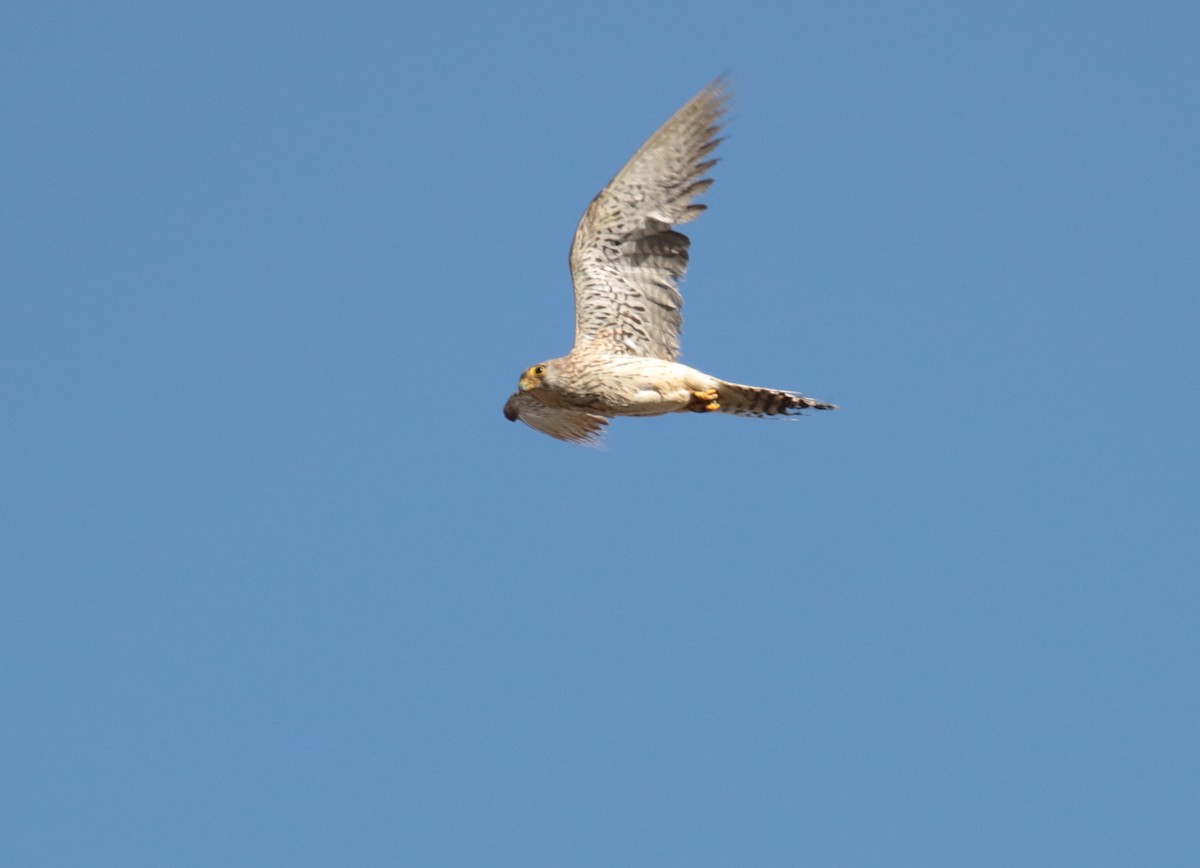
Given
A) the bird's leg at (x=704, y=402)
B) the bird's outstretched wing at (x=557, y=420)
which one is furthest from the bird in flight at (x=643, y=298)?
the bird's outstretched wing at (x=557, y=420)

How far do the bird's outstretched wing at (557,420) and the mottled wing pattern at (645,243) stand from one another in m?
1.08

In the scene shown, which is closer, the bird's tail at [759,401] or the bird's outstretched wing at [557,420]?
the bird's tail at [759,401]

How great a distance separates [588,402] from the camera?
587 inches

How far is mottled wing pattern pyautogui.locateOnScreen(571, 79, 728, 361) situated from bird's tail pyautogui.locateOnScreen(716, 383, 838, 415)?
0.75 metres

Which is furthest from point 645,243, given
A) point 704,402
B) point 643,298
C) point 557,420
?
point 557,420

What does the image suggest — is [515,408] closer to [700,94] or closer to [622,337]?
[622,337]

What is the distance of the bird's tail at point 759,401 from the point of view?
48.3 feet

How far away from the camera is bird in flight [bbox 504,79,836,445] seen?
1483 cm

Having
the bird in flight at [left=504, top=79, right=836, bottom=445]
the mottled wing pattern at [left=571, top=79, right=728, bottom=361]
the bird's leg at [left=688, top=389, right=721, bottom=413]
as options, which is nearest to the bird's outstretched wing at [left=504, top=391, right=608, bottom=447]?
the bird in flight at [left=504, top=79, right=836, bottom=445]

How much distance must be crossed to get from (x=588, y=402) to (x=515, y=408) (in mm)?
1763

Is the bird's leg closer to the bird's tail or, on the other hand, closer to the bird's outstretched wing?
the bird's tail

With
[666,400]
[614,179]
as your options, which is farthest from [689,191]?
[666,400]

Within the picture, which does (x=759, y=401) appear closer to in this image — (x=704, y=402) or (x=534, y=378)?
(x=704, y=402)

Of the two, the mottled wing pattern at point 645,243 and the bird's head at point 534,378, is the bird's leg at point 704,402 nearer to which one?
the mottled wing pattern at point 645,243
